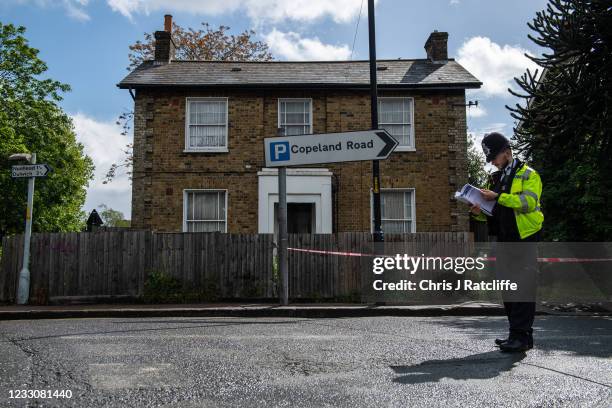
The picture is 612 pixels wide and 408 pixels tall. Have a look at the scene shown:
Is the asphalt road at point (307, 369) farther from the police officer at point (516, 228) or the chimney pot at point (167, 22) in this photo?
the chimney pot at point (167, 22)

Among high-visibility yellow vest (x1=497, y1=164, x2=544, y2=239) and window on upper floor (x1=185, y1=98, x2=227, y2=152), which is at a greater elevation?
window on upper floor (x1=185, y1=98, x2=227, y2=152)

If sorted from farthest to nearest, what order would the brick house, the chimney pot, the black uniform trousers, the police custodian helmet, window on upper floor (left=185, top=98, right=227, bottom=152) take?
the chimney pot, window on upper floor (left=185, top=98, right=227, bottom=152), the brick house, the police custodian helmet, the black uniform trousers

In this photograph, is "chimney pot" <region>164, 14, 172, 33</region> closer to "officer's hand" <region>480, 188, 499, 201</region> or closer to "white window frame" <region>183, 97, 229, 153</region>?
"white window frame" <region>183, 97, 229, 153</region>

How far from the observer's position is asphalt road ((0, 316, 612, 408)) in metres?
3.19

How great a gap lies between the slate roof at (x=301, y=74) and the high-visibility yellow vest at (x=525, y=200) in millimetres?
11538

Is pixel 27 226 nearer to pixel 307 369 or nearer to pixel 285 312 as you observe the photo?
pixel 285 312

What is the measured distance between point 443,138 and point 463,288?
5.42 metres

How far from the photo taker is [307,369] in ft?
12.9

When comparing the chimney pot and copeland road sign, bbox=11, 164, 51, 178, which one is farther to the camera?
the chimney pot

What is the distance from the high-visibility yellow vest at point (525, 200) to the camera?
15.3ft

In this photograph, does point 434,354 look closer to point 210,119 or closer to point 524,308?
point 524,308

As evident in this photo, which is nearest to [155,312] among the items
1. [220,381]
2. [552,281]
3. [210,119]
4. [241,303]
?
[241,303]

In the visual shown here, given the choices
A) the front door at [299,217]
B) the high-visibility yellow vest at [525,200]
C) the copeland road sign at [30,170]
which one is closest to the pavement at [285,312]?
the copeland road sign at [30,170]

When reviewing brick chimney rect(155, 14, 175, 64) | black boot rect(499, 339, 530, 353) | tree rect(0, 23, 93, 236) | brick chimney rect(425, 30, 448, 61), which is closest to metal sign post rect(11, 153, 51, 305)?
brick chimney rect(155, 14, 175, 64)
